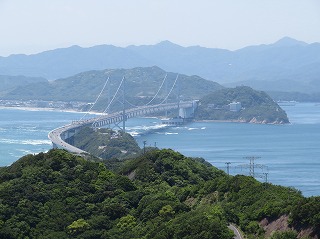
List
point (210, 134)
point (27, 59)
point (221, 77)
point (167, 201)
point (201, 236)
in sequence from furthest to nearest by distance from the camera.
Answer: point (27, 59)
point (221, 77)
point (210, 134)
point (167, 201)
point (201, 236)

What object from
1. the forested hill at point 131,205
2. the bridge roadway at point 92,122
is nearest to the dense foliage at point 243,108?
the bridge roadway at point 92,122

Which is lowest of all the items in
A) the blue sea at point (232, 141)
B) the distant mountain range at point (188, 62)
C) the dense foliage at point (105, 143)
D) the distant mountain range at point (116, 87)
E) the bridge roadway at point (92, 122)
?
the blue sea at point (232, 141)

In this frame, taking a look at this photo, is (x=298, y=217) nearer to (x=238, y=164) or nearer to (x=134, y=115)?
(x=238, y=164)

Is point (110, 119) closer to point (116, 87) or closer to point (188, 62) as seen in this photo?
point (116, 87)

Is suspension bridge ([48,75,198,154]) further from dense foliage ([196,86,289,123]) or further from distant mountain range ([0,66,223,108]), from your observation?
dense foliage ([196,86,289,123])

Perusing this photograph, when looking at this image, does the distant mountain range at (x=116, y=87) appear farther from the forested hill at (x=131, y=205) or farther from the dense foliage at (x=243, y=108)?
the forested hill at (x=131, y=205)

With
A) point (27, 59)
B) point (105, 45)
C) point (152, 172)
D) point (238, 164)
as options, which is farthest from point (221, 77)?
point (152, 172)
